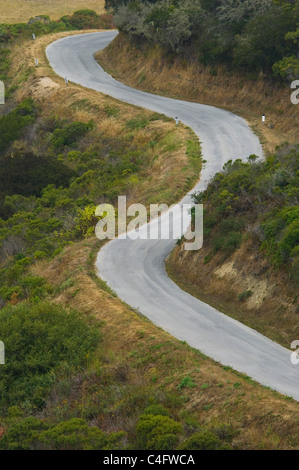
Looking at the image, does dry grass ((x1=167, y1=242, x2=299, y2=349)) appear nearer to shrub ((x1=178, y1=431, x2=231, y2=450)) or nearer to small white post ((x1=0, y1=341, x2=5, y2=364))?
shrub ((x1=178, y1=431, x2=231, y2=450))

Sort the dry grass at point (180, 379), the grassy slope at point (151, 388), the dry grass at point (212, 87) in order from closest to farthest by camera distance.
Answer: the dry grass at point (180, 379) → the grassy slope at point (151, 388) → the dry grass at point (212, 87)

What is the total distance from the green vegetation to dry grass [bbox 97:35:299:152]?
33.6 feet

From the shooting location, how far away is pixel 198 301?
786 inches

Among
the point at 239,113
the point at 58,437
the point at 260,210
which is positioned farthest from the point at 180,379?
the point at 239,113

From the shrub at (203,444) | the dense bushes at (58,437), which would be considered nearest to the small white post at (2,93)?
the dense bushes at (58,437)

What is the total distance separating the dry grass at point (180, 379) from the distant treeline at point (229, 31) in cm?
2203

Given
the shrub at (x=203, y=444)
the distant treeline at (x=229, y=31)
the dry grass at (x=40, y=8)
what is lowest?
the shrub at (x=203, y=444)

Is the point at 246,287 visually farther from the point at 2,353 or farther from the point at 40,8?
the point at 40,8

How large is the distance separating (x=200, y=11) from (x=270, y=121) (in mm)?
11663

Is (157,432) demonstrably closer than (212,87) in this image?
Yes

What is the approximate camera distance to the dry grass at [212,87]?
3606 centimetres

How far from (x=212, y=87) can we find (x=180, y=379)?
2933 cm

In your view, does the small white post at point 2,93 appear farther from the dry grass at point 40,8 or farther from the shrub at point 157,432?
the shrub at point 157,432
